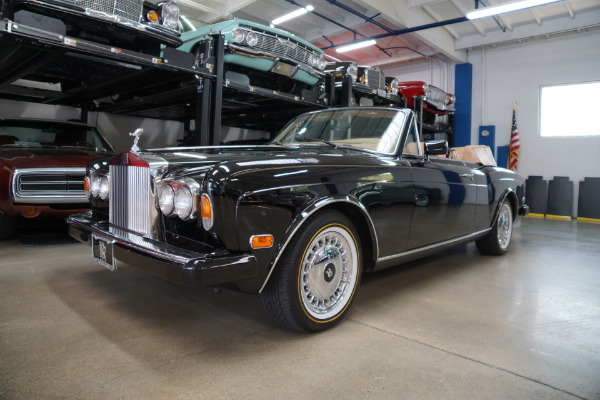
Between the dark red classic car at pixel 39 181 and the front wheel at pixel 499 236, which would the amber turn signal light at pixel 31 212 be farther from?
the front wheel at pixel 499 236

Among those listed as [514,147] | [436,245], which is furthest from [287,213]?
[514,147]

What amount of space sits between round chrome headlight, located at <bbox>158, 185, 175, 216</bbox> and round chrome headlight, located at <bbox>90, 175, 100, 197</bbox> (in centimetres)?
87

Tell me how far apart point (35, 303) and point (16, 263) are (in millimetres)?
1191

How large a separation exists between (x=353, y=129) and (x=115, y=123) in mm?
6449

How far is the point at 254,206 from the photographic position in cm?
170

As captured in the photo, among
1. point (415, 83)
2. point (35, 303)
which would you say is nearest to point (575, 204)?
point (415, 83)

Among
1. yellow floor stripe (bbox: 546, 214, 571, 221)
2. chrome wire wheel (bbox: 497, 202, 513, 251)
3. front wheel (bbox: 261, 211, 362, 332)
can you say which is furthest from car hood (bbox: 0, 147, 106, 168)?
yellow floor stripe (bbox: 546, 214, 571, 221)

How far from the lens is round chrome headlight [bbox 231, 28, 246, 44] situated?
183 inches

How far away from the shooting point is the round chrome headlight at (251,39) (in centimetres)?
473

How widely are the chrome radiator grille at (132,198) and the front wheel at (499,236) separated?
337 cm

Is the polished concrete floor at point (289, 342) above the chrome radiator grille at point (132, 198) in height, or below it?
below

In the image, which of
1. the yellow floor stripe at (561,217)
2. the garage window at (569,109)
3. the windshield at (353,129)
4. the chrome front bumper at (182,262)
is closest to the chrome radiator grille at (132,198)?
the chrome front bumper at (182,262)

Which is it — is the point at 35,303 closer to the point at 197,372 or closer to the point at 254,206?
the point at 197,372

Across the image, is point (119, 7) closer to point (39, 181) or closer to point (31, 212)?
point (39, 181)
